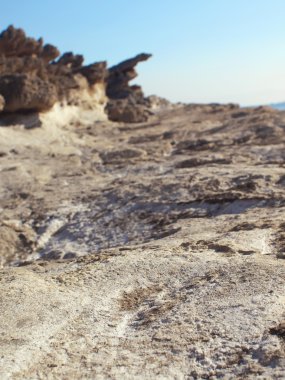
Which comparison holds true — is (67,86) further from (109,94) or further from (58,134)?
(109,94)

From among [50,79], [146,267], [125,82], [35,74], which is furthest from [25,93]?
[125,82]

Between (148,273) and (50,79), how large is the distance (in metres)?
14.9

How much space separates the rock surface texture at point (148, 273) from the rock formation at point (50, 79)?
611 centimetres

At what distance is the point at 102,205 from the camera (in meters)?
7.20

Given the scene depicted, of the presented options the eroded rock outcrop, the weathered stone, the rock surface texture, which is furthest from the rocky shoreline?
the eroded rock outcrop

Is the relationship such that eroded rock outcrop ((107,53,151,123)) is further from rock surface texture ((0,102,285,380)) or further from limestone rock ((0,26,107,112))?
rock surface texture ((0,102,285,380))

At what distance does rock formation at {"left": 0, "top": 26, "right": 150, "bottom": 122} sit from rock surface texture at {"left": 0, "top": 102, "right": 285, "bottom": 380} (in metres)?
6.11

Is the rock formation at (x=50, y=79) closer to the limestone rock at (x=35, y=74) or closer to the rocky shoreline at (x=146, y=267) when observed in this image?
the limestone rock at (x=35, y=74)

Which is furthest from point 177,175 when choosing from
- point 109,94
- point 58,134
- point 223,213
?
point 109,94

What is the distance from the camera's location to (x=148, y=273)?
3.87 metres

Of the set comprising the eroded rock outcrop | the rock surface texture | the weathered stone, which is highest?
the eroded rock outcrop

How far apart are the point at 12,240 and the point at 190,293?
361cm

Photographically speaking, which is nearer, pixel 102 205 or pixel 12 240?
pixel 12 240

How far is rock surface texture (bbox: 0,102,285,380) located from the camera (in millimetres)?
2764
